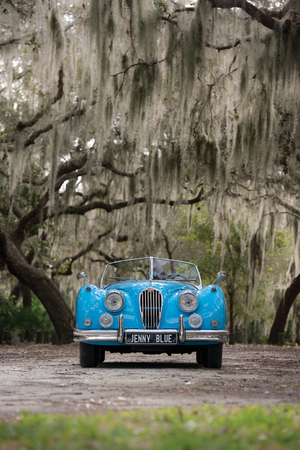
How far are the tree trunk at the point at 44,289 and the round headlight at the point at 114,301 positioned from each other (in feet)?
22.3

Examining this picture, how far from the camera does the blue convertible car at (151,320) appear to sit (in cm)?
655

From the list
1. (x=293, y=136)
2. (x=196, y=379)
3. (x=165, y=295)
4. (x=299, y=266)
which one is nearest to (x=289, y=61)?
(x=293, y=136)

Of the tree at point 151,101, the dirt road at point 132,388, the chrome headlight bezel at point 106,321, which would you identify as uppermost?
the tree at point 151,101

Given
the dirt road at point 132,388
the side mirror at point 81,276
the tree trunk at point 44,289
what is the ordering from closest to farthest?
the dirt road at point 132,388
the side mirror at point 81,276
the tree trunk at point 44,289

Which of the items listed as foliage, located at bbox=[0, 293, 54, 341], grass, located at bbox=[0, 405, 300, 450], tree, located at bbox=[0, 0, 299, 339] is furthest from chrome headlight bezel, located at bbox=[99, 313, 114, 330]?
foliage, located at bbox=[0, 293, 54, 341]

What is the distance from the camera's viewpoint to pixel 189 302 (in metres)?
6.75

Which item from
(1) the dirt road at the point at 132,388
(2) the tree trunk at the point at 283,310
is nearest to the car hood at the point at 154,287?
(1) the dirt road at the point at 132,388

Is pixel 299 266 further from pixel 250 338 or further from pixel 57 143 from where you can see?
pixel 250 338

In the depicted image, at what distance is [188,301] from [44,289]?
7291mm

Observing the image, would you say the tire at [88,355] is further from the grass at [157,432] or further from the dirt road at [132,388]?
the grass at [157,432]

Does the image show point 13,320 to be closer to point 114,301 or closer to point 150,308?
point 114,301

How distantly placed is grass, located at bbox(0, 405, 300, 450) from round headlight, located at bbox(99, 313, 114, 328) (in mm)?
3713

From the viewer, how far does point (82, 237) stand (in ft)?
72.9

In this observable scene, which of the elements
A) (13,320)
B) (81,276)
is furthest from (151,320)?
(13,320)
